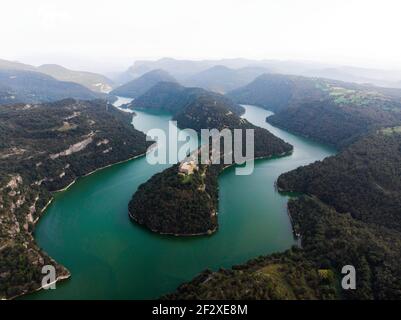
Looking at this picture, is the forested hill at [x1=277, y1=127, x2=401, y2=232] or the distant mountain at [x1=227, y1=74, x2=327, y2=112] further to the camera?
the distant mountain at [x1=227, y1=74, x2=327, y2=112]

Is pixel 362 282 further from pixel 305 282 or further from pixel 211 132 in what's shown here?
pixel 211 132

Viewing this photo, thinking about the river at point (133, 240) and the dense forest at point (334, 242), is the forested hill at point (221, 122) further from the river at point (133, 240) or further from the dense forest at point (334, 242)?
the dense forest at point (334, 242)

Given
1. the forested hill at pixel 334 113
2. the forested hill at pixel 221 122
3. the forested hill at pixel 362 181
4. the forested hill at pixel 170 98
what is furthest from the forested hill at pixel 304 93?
the forested hill at pixel 362 181

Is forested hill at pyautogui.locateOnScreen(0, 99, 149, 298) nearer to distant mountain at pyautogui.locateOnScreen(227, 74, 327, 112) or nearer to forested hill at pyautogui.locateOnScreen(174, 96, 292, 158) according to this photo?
forested hill at pyautogui.locateOnScreen(174, 96, 292, 158)

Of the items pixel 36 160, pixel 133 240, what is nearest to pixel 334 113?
pixel 36 160

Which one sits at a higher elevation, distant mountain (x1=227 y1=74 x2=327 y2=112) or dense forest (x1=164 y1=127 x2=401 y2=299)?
distant mountain (x1=227 y1=74 x2=327 y2=112)

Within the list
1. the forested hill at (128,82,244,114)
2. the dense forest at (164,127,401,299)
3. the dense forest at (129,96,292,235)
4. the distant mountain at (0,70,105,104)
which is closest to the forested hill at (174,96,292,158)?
the dense forest at (164,127,401,299)

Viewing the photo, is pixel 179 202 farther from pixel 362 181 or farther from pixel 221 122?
pixel 221 122
